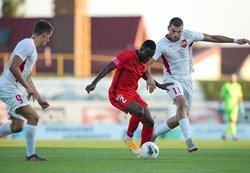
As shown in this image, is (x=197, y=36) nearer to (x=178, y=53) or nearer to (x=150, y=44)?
(x=178, y=53)

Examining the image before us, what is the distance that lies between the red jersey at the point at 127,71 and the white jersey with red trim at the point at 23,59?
1.86 meters

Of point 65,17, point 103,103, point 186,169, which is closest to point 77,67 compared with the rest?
point 65,17

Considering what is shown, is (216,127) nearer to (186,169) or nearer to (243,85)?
(243,85)

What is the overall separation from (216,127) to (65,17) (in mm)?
13948

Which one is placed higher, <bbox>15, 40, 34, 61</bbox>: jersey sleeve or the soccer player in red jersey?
<bbox>15, 40, 34, 61</bbox>: jersey sleeve

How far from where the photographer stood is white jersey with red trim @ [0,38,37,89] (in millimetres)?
13266

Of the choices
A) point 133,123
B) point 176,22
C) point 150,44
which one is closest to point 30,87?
point 150,44

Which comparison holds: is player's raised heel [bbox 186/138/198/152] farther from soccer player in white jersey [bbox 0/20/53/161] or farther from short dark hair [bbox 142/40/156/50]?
soccer player in white jersey [bbox 0/20/53/161]

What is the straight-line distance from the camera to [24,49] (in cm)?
1327

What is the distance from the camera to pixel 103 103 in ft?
110

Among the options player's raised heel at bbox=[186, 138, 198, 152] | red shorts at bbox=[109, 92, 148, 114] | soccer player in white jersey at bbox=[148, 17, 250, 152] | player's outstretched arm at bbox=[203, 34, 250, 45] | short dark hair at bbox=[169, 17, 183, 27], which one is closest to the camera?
player's raised heel at bbox=[186, 138, 198, 152]

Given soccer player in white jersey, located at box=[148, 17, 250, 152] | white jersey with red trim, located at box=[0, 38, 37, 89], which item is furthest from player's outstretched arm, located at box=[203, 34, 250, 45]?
white jersey with red trim, located at box=[0, 38, 37, 89]

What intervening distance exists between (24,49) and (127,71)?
2505 mm

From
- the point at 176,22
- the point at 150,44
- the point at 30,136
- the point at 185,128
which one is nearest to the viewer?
the point at 30,136
